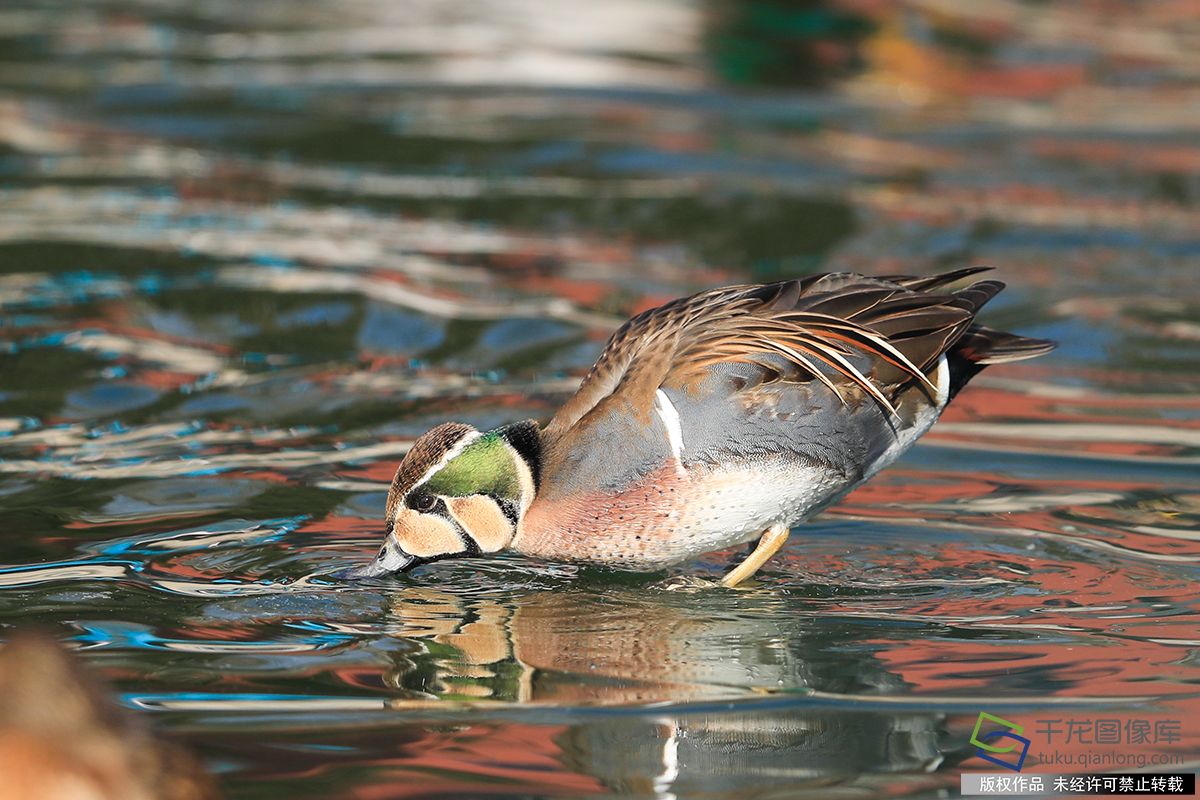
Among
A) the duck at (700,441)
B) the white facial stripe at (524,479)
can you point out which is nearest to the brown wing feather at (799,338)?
the duck at (700,441)

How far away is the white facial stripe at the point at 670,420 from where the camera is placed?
19.4 ft

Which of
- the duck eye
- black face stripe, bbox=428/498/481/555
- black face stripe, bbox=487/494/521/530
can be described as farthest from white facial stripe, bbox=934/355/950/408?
the duck eye

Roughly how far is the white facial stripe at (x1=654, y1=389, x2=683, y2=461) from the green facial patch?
1.87 ft

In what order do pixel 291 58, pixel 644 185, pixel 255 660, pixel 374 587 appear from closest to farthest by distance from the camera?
pixel 255 660, pixel 374 587, pixel 644 185, pixel 291 58

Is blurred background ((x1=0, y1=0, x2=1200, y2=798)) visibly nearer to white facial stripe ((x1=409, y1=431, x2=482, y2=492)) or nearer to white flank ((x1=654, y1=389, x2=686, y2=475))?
white facial stripe ((x1=409, y1=431, x2=482, y2=492))

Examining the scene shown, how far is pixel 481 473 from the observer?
19.7 feet

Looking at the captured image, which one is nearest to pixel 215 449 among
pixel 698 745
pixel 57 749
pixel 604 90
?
pixel 698 745

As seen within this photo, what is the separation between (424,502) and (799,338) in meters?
1.42

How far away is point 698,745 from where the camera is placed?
4.67 m

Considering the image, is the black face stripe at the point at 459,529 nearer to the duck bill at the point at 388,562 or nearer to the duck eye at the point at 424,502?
the duck eye at the point at 424,502

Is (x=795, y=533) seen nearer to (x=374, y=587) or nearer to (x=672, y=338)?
(x=672, y=338)

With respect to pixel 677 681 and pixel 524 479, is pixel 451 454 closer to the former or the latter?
pixel 524 479

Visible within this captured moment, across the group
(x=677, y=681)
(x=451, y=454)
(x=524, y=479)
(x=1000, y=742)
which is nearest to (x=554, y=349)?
(x=524, y=479)

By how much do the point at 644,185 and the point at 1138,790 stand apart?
8644 millimetres
